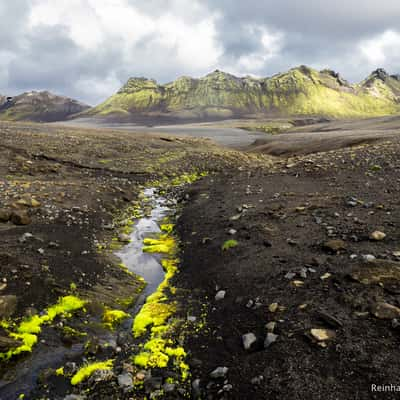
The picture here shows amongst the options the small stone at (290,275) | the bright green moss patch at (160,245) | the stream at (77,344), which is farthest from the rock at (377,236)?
the bright green moss patch at (160,245)

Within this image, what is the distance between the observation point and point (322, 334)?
22.3ft

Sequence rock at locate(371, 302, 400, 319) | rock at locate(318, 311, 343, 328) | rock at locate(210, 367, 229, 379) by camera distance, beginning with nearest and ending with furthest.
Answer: rock at locate(210, 367, 229, 379), rock at locate(371, 302, 400, 319), rock at locate(318, 311, 343, 328)

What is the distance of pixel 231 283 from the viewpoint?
10047mm

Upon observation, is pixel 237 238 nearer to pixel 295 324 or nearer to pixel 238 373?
pixel 295 324

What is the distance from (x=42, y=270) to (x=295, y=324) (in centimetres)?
807

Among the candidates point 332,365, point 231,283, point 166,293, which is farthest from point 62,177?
point 332,365

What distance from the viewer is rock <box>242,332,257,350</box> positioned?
7171 mm

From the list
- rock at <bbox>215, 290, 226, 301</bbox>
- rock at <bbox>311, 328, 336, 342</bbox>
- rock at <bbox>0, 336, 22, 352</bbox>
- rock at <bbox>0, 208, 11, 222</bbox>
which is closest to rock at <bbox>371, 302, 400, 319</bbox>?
rock at <bbox>311, 328, 336, 342</bbox>

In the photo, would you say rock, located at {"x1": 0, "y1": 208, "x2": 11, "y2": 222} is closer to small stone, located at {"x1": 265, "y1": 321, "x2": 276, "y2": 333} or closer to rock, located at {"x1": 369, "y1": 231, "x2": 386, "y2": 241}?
small stone, located at {"x1": 265, "y1": 321, "x2": 276, "y2": 333}

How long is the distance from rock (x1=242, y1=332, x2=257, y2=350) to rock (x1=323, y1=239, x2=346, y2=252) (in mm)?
4353

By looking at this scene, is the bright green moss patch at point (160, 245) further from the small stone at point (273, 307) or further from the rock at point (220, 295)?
the small stone at point (273, 307)

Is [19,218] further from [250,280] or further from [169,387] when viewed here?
[169,387]

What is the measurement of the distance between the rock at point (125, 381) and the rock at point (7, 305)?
146 inches

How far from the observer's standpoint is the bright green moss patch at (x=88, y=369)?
672cm
